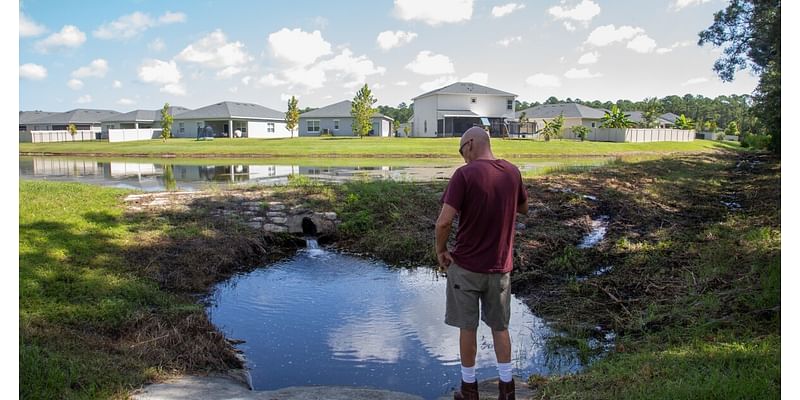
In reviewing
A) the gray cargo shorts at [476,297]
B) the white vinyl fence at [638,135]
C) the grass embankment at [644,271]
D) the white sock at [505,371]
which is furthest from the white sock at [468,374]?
the white vinyl fence at [638,135]

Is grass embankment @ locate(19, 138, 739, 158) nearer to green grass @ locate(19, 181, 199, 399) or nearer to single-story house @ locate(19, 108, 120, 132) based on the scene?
single-story house @ locate(19, 108, 120, 132)

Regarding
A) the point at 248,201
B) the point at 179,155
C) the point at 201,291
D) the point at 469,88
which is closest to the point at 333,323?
the point at 201,291

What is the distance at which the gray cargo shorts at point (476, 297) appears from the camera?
4.28 meters

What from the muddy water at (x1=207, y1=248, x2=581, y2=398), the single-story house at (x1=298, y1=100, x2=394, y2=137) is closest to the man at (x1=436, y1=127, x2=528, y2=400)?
the muddy water at (x1=207, y1=248, x2=581, y2=398)

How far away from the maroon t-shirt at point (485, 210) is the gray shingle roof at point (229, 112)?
58.2m

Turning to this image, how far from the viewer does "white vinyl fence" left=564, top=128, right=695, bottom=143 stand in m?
54.9

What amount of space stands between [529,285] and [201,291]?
459 cm

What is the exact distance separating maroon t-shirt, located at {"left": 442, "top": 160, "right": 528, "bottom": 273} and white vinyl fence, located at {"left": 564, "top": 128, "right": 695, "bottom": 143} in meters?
54.5

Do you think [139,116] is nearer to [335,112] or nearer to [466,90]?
[335,112]

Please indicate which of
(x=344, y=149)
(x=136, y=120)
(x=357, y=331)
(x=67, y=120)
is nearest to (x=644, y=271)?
(x=357, y=331)

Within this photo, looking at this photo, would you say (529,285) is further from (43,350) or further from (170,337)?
(43,350)

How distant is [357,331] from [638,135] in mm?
54686

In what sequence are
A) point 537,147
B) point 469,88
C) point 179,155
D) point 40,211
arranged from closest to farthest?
point 40,211 → point 179,155 → point 537,147 → point 469,88

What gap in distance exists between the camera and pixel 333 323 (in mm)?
6793
